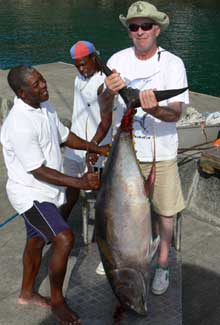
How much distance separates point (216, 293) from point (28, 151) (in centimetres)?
197

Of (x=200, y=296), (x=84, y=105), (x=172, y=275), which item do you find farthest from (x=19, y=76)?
(x=200, y=296)

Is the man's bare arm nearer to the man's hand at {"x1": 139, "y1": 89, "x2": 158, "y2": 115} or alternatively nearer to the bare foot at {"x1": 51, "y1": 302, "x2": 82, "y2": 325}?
the man's hand at {"x1": 139, "y1": 89, "x2": 158, "y2": 115}

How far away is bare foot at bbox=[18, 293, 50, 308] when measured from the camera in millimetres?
3762

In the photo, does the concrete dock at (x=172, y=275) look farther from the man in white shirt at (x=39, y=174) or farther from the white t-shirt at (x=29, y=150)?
the white t-shirt at (x=29, y=150)

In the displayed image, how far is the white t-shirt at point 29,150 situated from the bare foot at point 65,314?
74cm

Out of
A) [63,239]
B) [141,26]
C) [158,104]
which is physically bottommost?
[63,239]

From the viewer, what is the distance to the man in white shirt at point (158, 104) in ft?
10.4

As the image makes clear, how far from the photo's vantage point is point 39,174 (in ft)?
10.7

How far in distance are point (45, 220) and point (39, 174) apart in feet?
1.05

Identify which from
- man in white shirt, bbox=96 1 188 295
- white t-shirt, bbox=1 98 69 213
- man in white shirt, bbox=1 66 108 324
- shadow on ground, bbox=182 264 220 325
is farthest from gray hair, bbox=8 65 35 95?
shadow on ground, bbox=182 264 220 325

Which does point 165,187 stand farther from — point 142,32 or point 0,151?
point 0,151

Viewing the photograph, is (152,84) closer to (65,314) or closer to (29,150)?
(29,150)

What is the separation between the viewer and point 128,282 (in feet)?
9.79

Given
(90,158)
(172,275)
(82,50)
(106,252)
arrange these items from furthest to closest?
(82,50), (172,275), (90,158), (106,252)
